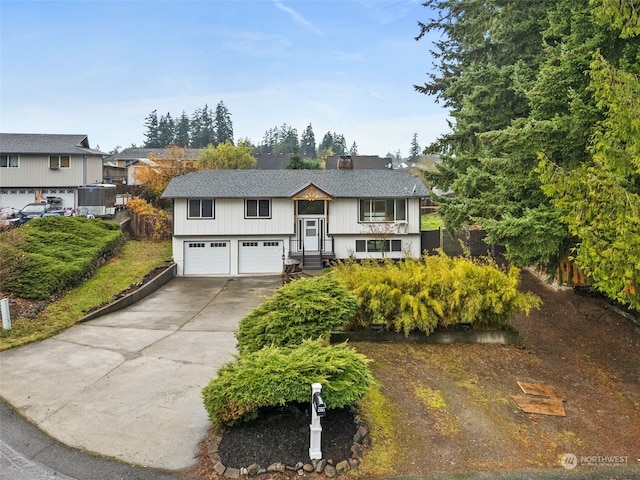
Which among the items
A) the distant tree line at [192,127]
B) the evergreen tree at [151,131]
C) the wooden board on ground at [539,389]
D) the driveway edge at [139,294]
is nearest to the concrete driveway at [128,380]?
the driveway edge at [139,294]

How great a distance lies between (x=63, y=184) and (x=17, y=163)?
10.6 ft

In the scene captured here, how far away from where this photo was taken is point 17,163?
2981cm

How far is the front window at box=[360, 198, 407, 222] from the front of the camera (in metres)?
22.2

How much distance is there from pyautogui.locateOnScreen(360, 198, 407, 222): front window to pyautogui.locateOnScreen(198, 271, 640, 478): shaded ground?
1133 centimetres

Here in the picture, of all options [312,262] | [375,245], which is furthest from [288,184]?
[375,245]

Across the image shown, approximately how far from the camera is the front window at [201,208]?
21688 millimetres

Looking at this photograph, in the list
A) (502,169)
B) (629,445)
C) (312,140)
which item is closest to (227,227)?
(502,169)

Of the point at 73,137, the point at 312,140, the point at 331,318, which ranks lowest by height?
the point at 331,318

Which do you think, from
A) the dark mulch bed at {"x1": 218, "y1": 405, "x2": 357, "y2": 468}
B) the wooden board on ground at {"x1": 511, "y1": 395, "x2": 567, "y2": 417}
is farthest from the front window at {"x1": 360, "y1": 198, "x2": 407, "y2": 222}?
the dark mulch bed at {"x1": 218, "y1": 405, "x2": 357, "y2": 468}

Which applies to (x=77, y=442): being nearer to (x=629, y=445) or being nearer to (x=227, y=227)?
(x=629, y=445)

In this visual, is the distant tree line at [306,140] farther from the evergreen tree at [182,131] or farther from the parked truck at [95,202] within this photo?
the parked truck at [95,202]

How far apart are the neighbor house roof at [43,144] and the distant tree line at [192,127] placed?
61.3 metres

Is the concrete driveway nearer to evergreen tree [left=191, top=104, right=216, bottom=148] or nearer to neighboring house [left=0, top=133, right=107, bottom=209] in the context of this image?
neighboring house [left=0, top=133, right=107, bottom=209]

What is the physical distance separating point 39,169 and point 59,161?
4.76ft
